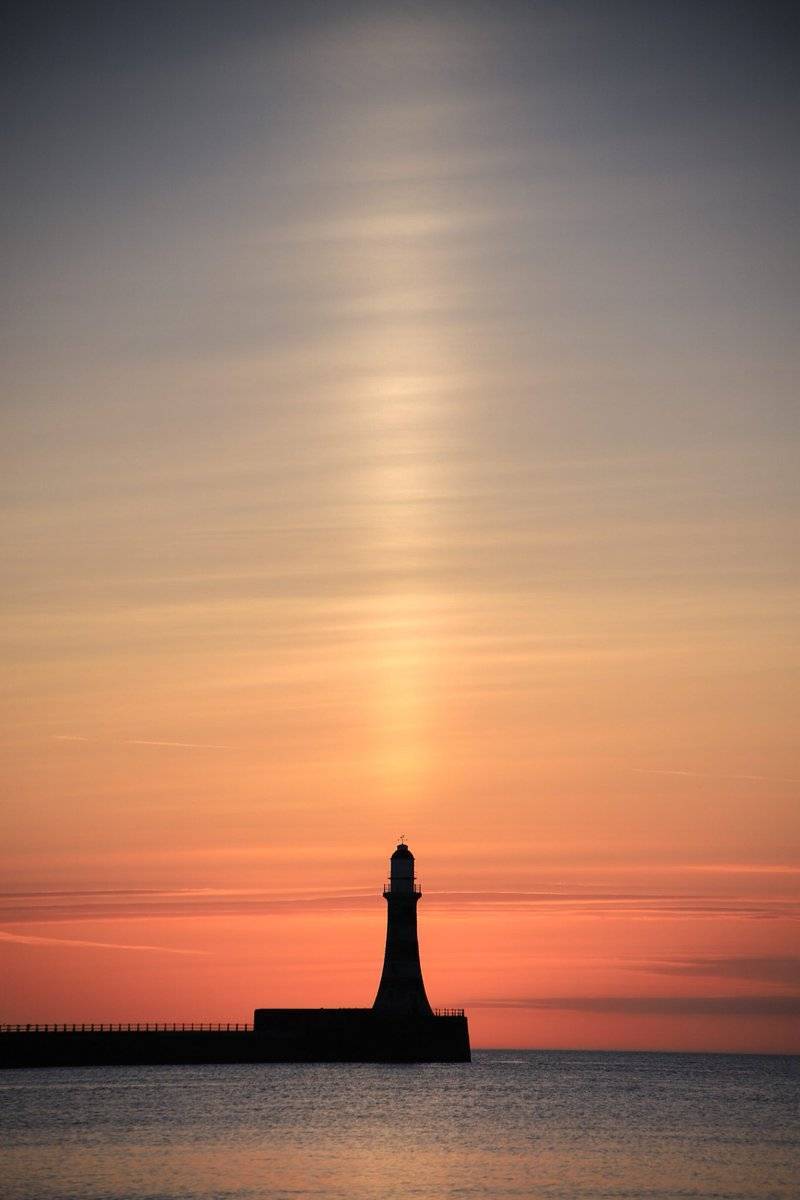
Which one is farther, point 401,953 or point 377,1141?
point 401,953

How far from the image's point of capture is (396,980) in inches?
3844

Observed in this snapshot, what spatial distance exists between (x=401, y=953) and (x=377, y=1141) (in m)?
25.4

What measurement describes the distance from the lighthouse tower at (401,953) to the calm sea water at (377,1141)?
5.27 metres

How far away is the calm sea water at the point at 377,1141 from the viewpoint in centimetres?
5719

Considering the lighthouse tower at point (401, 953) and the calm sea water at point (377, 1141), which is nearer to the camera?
the calm sea water at point (377, 1141)

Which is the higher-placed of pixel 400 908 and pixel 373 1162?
pixel 400 908

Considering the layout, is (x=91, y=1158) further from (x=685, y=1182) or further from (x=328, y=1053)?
(x=328, y=1053)

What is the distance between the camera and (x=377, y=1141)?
72.1m

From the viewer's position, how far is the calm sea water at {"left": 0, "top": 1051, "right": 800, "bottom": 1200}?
188ft

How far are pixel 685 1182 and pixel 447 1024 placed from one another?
4498 cm

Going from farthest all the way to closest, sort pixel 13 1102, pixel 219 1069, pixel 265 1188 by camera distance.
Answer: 1. pixel 219 1069
2. pixel 13 1102
3. pixel 265 1188

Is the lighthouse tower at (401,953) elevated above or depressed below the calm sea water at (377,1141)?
above

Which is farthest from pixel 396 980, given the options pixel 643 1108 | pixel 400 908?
pixel 643 1108

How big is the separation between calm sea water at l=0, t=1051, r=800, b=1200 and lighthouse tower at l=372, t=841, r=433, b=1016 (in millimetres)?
5269
